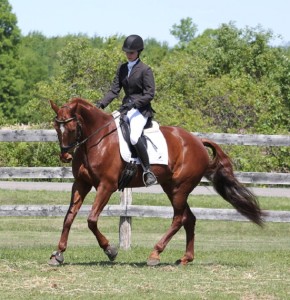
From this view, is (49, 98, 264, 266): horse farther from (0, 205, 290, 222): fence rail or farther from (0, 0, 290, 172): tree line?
(0, 0, 290, 172): tree line

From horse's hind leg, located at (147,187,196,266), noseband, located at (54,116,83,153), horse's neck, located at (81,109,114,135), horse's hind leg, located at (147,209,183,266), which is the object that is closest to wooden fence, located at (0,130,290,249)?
horse's hind leg, located at (147,187,196,266)

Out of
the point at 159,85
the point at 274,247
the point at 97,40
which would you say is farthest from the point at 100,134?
the point at 97,40

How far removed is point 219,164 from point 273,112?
63.1 feet

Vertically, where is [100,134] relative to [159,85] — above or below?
above

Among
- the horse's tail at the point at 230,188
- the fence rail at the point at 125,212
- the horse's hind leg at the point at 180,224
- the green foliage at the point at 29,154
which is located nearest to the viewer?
the horse's hind leg at the point at 180,224

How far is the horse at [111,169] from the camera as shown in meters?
10.8

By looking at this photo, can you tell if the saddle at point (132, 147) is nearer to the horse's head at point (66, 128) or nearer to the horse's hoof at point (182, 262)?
the horse's head at point (66, 128)

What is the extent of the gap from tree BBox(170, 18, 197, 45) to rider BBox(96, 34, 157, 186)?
117 metres

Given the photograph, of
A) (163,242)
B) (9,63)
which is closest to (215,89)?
(163,242)

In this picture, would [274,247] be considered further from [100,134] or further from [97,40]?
[97,40]

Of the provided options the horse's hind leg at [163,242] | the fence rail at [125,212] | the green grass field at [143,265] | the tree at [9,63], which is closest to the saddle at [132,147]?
the horse's hind leg at [163,242]

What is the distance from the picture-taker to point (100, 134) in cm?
1091

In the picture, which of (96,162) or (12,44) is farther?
(12,44)

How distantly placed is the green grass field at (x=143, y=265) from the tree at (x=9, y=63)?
4950cm
